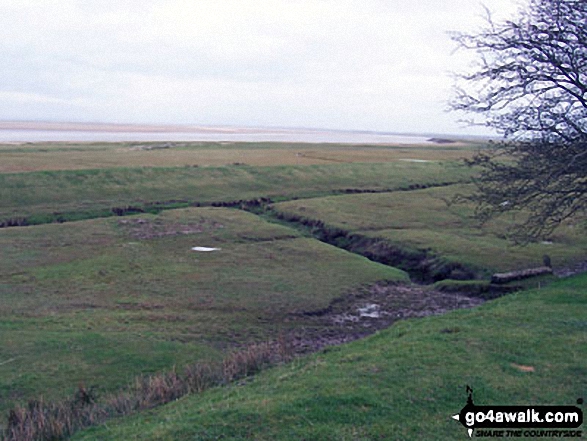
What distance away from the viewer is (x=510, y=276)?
25.9 meters

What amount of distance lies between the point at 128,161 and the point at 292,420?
220ft

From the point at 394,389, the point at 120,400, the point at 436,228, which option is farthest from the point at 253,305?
the point at 436,228

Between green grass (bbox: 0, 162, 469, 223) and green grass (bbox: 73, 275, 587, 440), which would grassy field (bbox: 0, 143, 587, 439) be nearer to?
green grass (bbox: 73, 275, 587, 440)

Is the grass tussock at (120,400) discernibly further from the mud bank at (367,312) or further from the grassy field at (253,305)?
the mud bank at (367,312)

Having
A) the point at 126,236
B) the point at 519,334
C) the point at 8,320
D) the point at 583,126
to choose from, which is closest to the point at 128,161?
the point at 126,236

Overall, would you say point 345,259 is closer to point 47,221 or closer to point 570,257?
point 570,257

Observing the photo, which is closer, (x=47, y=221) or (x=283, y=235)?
(x=283, y=235)

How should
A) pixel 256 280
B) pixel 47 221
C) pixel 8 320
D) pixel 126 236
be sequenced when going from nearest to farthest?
pixel 8 320 → pixel 256 280 → pixel 126 236 → pixel 47 221

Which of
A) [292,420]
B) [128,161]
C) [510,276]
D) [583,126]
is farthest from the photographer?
[128,161]

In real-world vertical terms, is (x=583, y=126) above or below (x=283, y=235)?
above

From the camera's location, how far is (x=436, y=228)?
40969mm

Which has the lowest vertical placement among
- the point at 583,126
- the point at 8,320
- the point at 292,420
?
the point at 8,320

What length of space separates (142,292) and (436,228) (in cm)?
2247

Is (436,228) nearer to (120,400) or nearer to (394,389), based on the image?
(120,400)
